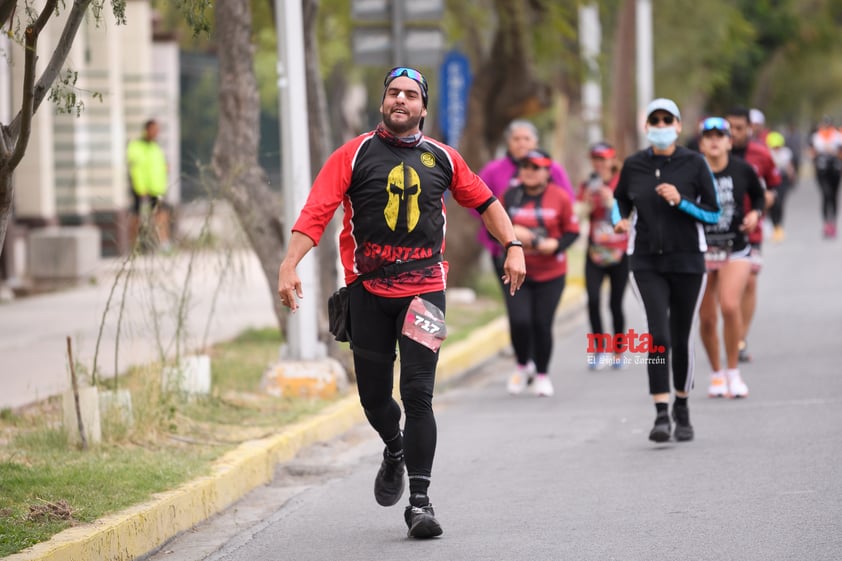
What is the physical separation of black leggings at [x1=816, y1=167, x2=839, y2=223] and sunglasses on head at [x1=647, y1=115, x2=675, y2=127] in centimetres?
1747

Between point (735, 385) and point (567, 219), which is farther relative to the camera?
point (567, 219)

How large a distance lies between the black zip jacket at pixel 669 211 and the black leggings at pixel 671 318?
7cm

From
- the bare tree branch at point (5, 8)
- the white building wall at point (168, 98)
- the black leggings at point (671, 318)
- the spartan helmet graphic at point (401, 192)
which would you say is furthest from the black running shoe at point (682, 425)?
the white building wall at point (168, 98)

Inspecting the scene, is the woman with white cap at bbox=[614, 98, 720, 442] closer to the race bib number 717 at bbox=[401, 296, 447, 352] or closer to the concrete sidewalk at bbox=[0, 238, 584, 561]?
the concrete sidewalk at bbox=[0, 238, 584, 561]

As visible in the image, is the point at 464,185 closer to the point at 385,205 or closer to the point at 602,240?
the point at 385,205

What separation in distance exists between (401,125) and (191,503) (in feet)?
7.09

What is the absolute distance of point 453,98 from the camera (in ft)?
57.3

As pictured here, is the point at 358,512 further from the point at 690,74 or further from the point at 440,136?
the point at 690,74

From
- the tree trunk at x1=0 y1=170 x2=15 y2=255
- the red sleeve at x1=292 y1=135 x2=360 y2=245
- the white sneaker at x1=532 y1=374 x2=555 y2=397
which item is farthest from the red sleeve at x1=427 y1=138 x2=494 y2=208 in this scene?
the white sneaker at x1=532 y1=374 x2=555 y2=397

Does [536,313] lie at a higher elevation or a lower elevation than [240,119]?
lower

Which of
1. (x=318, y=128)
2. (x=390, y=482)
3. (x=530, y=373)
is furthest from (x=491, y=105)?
(x=390, y=482)

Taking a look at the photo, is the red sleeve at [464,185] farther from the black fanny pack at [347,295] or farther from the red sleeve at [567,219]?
the red sleeve at [567,219]

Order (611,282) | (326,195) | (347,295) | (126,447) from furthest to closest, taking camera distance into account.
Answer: (611,282) → (126,447) → (347,295) → (326,195)

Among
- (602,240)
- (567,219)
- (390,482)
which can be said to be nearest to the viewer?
(390,482)
